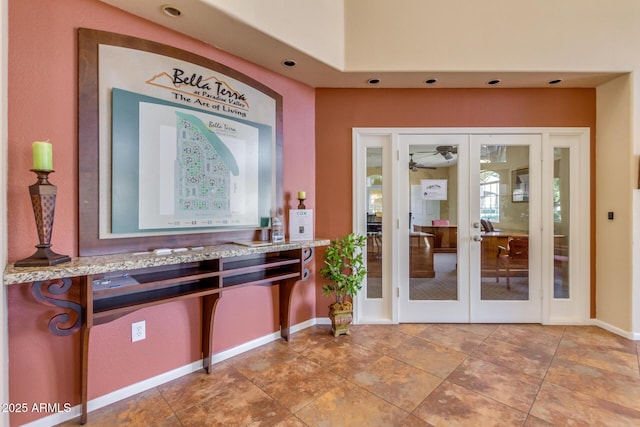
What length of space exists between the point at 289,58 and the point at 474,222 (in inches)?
98.0

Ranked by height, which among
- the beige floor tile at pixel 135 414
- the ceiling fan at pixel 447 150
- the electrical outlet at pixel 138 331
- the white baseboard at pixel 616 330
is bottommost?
the beige floor tile at pixel 135 414

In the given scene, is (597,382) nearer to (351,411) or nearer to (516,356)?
(516,356)

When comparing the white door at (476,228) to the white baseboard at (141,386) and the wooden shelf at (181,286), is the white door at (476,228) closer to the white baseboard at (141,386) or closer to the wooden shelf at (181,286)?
the wooden shelf at (181,286)

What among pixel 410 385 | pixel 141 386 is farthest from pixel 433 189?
pixel 141 386

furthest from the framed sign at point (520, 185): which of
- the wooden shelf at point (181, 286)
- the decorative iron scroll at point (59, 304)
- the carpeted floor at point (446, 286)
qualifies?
the decorative iron scroll at point (59, 304)

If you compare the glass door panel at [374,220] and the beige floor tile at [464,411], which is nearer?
the beige floor tile at [464,411]

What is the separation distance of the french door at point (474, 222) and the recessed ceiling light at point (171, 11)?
6.04 ft

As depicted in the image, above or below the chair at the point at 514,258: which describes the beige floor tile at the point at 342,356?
below

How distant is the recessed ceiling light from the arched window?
10.1 feet

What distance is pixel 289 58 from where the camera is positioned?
2447 mm

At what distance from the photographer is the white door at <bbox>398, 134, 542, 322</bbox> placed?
120 inches

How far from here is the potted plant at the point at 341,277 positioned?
2787 mm

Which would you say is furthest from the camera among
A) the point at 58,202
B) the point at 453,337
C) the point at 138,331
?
the point at 453,337

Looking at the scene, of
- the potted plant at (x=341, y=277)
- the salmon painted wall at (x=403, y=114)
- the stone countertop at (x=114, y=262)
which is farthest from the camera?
the salmon painted wall at (x=403, y=114)
